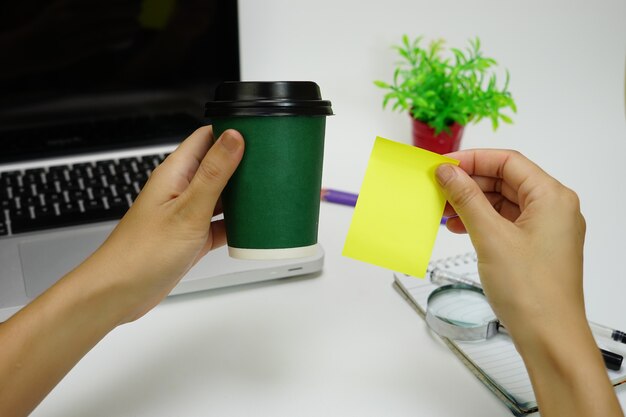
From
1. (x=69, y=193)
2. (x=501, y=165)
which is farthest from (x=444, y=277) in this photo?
(x=69, y=193)

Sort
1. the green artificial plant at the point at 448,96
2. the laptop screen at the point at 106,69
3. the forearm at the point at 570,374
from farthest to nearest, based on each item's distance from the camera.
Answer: the green artificial plant at the point at 448,96
the laptop screen at the point at 106,69
the forearm at the point at 570,374

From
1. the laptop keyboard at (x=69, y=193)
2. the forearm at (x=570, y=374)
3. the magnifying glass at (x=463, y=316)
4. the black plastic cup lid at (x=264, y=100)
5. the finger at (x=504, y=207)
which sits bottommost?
Answer: the magnifying glass at (x=463, y=316)

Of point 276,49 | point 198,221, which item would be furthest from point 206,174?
point 276,49

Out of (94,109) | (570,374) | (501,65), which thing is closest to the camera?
(570,374)

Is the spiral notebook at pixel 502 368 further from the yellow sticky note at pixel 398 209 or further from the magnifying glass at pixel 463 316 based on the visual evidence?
the yellow sticky note at pixel 398 209

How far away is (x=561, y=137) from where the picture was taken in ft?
4.12

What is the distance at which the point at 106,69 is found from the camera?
91 cm

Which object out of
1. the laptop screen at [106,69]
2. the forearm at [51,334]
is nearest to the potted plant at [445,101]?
the laptop screen at [106,69]

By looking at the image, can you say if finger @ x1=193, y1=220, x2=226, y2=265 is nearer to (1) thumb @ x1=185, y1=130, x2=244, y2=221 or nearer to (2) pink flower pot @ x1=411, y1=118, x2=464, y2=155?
(1) thumb @ x1=185, y1=130, x2=244, y2=221

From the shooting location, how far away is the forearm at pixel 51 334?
469 millimetres

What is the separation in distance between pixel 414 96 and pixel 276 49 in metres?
0.31

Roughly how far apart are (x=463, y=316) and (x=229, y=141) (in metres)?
0.35

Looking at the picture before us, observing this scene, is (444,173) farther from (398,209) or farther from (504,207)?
(504,207)

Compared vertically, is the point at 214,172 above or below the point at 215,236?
above
